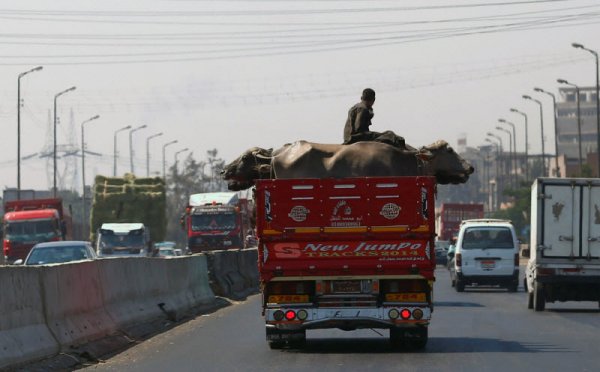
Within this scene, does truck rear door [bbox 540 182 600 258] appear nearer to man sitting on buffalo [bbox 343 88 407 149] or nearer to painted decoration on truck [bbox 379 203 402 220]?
man sitting on buffalo [bbox 343 88 407 149]

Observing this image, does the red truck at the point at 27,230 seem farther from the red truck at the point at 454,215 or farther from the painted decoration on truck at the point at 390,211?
the painted decoration on truck at the point at 390,211

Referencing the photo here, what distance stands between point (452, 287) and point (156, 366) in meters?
27.0

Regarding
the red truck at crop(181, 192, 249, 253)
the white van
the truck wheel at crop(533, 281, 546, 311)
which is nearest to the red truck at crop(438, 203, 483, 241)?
the red truck at crop(181, 192, 249, 253)

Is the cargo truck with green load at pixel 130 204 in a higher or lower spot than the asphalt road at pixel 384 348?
higher

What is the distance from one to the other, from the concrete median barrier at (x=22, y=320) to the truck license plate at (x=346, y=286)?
346cm

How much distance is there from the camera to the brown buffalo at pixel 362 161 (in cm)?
1831

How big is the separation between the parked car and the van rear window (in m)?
10.0

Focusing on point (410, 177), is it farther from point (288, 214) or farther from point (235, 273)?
point (235, 273)

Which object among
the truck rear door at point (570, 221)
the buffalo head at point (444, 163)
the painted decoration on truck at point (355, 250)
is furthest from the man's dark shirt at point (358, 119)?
the truck rear door at point (570, 221)

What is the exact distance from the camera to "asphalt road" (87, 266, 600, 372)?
1576 centimetres

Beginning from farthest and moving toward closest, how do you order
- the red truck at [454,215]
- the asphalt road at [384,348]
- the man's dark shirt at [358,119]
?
the red truck at [454,215], the man's dark shirt at [358,119], the asphalt road at [384,348]

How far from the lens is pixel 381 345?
A: 1894 cm

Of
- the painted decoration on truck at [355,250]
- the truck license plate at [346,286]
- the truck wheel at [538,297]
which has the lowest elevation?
the truck wheel at [538,297]

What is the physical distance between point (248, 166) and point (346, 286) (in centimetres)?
260
